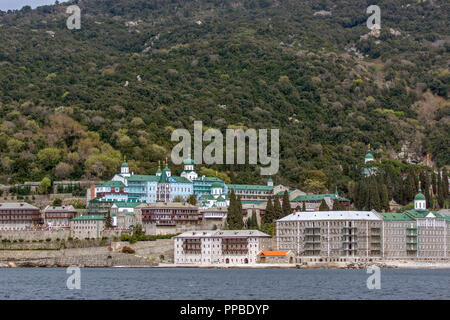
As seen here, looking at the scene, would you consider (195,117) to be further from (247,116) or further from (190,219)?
(190,219)

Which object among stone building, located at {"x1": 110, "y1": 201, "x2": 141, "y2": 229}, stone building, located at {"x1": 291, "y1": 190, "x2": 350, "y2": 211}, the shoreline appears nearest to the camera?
the shoreline

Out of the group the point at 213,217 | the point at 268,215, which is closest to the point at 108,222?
the point at 213,217

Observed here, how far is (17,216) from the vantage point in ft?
392

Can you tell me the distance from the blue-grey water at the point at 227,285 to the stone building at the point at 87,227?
42.4 feet

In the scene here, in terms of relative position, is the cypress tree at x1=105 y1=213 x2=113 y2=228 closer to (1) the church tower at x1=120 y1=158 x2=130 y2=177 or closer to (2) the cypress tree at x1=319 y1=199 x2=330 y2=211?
(1) the church tower at x1=120 y1=158 x2=130 y2=177

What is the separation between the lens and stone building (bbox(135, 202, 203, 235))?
387ft

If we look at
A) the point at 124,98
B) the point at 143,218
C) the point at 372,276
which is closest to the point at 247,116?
the point at 124,98

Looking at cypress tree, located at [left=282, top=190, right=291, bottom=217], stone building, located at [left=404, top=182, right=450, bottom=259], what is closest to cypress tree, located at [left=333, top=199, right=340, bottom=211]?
cypress tree, located at [left=282, top=190, right=291, bottom=217]

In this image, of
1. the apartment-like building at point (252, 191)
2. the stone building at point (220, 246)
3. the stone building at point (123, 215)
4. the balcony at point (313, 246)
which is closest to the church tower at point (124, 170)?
the stone building at point (123, 215)

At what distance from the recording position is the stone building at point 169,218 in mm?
118062

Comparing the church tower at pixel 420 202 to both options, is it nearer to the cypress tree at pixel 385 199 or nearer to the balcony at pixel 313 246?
the cypress tree at pixel 385 199

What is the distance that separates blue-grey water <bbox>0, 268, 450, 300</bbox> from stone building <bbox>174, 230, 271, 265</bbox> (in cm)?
556

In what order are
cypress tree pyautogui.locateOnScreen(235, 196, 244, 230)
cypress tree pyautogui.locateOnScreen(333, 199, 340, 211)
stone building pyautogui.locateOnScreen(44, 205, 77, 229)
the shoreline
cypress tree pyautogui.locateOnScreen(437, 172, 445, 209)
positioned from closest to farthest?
the shoreline → cypress tree pyautogui.locateOnScreen(235, 196, 244, 230) → cypress tree pyautogui.locateOnScreen(333, 199, 340, 211) → stone building pyautogui.locateOnScreen(44, 205, 77, 229) → cypress tree pyautogui.locateOnScreen(437, 172, 445, 209)

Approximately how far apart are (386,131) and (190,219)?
73.5 metres
